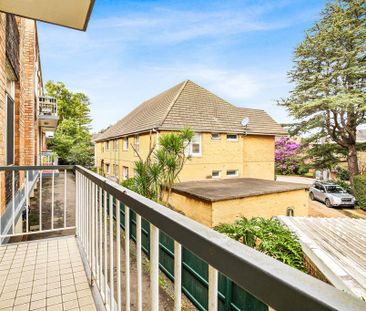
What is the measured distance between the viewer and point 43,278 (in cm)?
248

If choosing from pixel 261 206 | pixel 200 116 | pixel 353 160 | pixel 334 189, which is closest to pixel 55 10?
pixel 261 206

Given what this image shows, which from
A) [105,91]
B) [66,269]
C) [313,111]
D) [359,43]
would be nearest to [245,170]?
[313,111]

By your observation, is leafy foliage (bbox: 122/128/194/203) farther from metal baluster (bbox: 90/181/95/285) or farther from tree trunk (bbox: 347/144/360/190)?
tree trunk (bbox: 347/144/360/190)

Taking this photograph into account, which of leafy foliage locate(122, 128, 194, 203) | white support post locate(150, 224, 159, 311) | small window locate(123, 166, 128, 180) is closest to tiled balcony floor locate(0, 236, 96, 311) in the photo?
white support post locate(150, 224, 159, 311)

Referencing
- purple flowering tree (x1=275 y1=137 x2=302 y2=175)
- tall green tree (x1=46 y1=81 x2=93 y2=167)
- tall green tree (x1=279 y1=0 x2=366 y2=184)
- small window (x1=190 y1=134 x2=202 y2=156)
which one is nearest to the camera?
small window (x1=190 y1=134 x2=202 y2=156)

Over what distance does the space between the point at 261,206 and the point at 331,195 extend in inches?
343

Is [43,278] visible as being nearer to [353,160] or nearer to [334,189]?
[334,189]

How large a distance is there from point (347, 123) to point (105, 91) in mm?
26803

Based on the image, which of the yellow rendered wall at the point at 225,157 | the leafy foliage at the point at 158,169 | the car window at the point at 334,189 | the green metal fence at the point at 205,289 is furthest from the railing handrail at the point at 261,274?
the car window at the point at 334,189

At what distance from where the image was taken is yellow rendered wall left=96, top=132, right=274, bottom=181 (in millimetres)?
13312

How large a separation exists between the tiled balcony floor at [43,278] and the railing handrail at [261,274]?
6.31 ft

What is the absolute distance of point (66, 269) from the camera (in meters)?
2.66

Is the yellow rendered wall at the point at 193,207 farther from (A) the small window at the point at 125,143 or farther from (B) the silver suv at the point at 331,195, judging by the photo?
(B) the silver suv at the point at 331,195

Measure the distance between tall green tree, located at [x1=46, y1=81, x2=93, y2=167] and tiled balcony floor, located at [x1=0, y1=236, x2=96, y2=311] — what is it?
23275 mm
